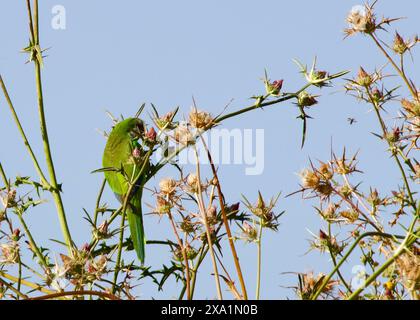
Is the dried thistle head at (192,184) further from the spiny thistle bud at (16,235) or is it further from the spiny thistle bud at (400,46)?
the spiny thistle bud at (400,46)

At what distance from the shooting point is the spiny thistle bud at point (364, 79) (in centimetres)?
333

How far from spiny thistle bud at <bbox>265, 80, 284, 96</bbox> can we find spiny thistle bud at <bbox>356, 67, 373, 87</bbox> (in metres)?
0.53

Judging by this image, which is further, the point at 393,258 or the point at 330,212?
the point at 330,212

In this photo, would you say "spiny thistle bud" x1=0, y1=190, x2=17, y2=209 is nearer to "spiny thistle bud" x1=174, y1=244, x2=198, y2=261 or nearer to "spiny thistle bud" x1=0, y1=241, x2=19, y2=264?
"spiny thistle bud" x1=0, y1=241, x2=19, y2=264

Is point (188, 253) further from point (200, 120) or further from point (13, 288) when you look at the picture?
point (13, 288)

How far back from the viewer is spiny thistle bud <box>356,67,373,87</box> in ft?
10.9

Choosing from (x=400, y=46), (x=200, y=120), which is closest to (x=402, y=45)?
(x=400, y=46)

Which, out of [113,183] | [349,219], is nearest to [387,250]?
[349,219]

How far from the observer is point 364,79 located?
11.0ft

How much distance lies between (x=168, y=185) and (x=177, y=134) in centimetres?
17

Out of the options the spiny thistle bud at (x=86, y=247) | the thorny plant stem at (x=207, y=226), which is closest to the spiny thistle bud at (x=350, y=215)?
the thorny plant stem at (x=207, y=226)

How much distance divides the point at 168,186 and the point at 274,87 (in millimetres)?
556

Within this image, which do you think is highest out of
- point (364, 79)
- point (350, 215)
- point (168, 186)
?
point (364, 79)
